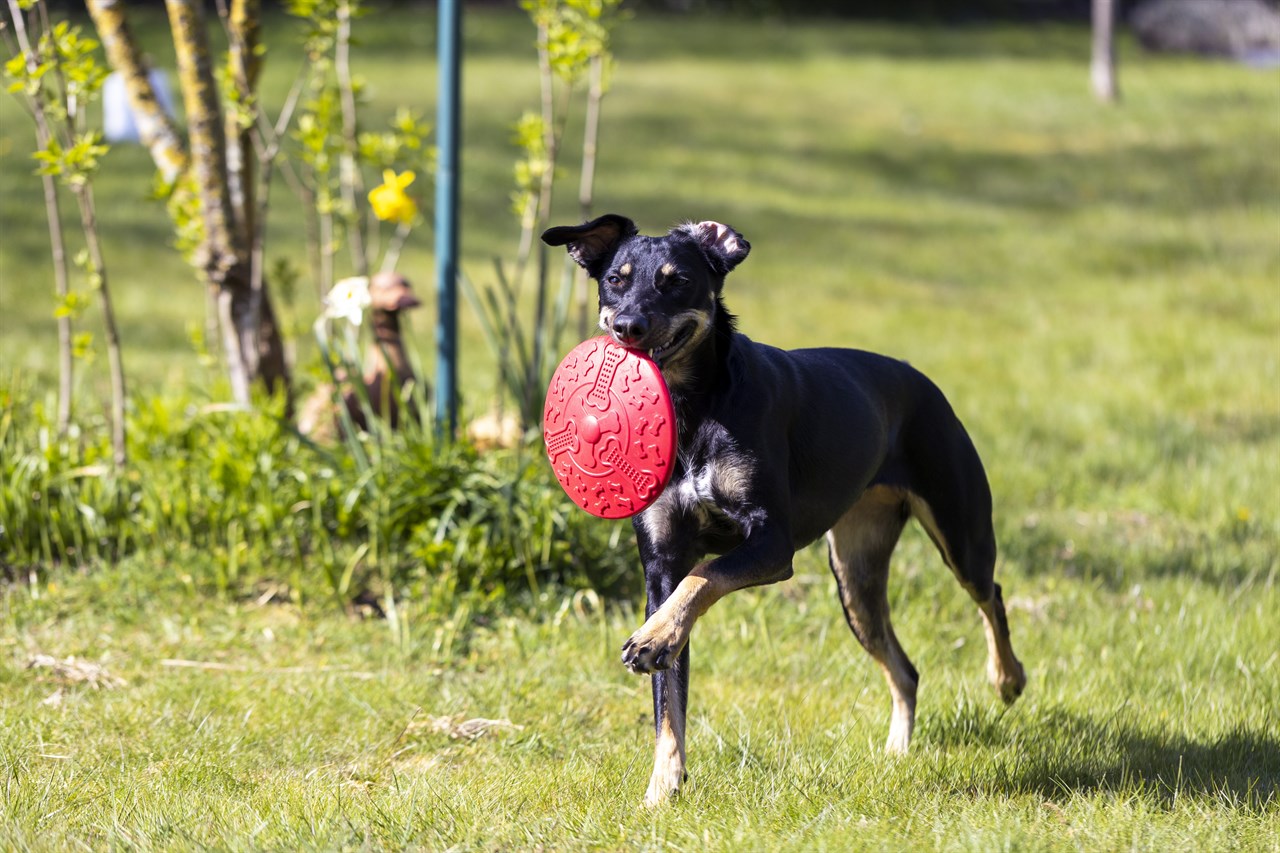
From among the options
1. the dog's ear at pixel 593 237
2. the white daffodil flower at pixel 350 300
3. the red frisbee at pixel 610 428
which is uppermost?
the dog's ear at pixel 593 237

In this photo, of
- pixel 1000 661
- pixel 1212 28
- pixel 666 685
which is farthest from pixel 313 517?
pixel 1212 28

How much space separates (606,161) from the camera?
50.5ft

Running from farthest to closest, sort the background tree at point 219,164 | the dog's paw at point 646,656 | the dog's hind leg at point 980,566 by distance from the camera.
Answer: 1. the background tree at point 219,164
2. the dog's hind leg at point 980,566
3. the dog's paw at point 646,656

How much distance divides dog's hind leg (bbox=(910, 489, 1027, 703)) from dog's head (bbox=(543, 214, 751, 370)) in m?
1.02

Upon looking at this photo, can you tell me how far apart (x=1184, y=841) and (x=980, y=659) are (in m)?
1.72

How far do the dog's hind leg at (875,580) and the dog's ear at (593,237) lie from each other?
1.08 meters

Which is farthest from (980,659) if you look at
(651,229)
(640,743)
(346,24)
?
(651,229)

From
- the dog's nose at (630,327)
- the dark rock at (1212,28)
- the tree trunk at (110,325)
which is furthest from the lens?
the dark rock at (1212,28)

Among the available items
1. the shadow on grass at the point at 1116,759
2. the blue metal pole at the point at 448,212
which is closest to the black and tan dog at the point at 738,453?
the shadow on grass at the point at 1116,759

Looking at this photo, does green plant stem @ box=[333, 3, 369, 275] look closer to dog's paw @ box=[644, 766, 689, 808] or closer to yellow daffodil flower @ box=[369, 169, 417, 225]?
yellow daffodil flower @ box=[369, 169, 417, 225]

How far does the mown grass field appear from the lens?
11.1 ft

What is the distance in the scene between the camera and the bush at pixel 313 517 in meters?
5.18

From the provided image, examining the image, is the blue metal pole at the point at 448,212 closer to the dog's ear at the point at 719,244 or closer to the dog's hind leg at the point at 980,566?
the dog's ear at the point at 719,244

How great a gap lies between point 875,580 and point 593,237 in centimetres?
140
